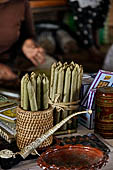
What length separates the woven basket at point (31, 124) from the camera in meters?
1.03

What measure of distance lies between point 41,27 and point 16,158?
3.00 m

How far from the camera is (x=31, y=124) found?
3.40 ft

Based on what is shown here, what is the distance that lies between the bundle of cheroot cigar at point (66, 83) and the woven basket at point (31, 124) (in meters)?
0.15

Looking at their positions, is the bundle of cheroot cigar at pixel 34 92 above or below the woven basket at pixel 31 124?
above

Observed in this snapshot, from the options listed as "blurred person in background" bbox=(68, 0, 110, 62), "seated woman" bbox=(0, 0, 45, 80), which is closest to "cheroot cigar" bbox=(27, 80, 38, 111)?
"seated woman" bbox=(0, 0, 45, 80)

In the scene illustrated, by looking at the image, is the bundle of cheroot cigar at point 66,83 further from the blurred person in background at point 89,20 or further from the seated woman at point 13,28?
the blurred person in background at point 89,20

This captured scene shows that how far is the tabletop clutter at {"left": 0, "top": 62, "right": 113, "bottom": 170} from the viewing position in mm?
1029

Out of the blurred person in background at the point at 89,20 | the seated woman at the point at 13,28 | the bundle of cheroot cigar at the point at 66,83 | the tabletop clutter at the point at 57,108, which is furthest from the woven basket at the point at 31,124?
the blurred person in background at the point at 89,20

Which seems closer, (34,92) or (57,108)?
(34,92)

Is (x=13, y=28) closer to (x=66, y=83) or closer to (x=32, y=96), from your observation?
(x=66, y=83)

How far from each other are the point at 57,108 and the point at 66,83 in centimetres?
10

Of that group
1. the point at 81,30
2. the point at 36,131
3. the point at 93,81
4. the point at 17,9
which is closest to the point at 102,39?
the point at 81,30

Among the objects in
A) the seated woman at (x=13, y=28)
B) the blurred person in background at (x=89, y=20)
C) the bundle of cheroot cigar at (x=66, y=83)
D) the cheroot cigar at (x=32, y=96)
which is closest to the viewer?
the cheroot cigar at (x=32, y=96)

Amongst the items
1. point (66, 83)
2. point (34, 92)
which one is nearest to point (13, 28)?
point (66, 83)
